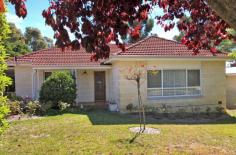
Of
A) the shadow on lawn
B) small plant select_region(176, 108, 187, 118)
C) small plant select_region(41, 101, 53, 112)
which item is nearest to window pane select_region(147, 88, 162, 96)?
small plant select_region(176, 108, 187, 118)

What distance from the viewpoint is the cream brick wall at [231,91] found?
2579 centimetres

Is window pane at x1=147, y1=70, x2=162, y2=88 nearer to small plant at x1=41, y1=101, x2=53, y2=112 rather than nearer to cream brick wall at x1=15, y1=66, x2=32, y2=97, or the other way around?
small plant at x1=41, y1=101, x2=53, y2=112

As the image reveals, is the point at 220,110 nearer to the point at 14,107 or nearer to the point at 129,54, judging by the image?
the point at 129,54

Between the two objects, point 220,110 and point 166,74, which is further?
point 166,74

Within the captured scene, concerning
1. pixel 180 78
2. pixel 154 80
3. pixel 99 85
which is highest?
pixel 180 78

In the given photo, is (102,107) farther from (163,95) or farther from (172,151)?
(172,151)

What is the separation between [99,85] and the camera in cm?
2764

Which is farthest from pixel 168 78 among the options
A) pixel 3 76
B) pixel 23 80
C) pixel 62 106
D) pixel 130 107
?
pixel 3 76

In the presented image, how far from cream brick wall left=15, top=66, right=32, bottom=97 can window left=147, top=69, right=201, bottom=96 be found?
10.4 metres

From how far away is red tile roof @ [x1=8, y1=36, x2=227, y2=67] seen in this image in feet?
72.3

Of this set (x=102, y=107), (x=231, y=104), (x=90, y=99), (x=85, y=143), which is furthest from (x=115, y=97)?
(x=85, y=143)

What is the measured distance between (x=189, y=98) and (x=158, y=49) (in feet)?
12.2

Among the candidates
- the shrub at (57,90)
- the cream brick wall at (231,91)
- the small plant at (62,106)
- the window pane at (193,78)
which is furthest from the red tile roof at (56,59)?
the cream brick wall at (231,91)

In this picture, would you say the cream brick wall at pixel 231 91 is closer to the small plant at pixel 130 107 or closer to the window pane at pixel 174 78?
the window pane at pixel 174 78
